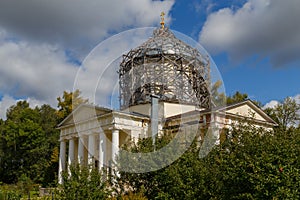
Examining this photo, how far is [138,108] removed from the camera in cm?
3303

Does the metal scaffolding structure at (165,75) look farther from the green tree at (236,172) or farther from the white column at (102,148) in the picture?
the green tree at (236,172)

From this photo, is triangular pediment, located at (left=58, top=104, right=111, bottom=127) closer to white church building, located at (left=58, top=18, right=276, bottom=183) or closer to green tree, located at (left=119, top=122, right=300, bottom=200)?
white church building, located at (left=58, top=18, right=276, bottom=183)

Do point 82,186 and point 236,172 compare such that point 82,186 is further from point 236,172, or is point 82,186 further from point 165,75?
point 165,75

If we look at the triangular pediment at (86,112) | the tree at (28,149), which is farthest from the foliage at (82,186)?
the tree at (28,149)

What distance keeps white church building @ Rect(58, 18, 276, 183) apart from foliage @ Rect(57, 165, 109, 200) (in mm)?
15571

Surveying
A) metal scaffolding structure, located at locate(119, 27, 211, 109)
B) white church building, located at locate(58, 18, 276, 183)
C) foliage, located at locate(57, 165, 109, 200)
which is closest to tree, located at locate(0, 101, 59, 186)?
white church building, located at locate(58, 18, 276, 183)

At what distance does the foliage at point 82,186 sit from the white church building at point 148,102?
15571mm

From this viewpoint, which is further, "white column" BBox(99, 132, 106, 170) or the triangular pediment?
the triangular pediment

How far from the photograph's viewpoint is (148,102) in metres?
32.5

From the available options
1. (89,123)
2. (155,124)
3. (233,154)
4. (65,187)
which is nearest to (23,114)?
(89,123)

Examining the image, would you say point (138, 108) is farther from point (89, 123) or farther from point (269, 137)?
point (269, 137)

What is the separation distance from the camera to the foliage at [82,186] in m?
12.2

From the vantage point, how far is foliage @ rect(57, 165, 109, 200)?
40.1ft

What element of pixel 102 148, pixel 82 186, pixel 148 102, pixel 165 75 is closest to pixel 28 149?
pixel 102 148
